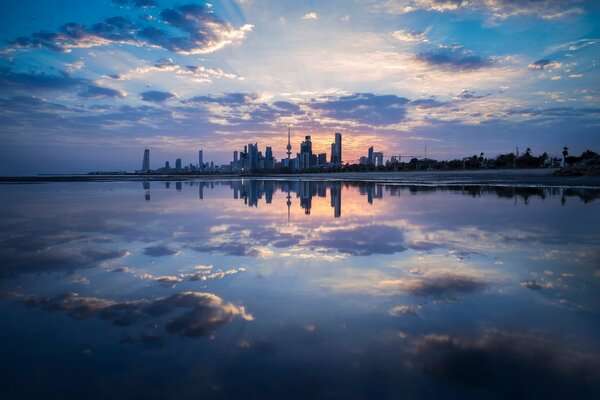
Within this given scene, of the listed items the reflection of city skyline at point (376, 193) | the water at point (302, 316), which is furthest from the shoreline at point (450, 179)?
the water at point (302, 316)

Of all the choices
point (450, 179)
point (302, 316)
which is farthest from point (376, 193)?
point (450, 179)

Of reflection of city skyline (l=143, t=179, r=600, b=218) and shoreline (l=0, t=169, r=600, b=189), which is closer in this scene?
reflection of city skyline (l=143, t=179, r=600, b=218)

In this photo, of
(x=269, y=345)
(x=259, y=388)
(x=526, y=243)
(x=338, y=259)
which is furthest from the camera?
(x=526, y=243)

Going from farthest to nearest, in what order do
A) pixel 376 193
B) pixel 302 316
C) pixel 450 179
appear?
pixel 450 179, pixel 376 193, pixel 302 316

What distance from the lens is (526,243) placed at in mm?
9375

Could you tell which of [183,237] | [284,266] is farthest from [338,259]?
[183,237]

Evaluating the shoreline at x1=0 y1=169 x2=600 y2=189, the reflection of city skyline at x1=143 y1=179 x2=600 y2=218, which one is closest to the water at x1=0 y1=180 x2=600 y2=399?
the reflection of city skyline at x1=143 y1=179 x2=600 y2=218

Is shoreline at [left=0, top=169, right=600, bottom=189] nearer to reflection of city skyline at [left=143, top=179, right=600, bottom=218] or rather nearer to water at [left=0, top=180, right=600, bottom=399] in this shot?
reflection of city skyline at [left=143, top=179, right=600, bottom=218]

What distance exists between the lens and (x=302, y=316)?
4938mm

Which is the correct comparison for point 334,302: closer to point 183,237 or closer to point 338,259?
point 338,259

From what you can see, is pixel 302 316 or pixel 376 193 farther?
pixel 376 193

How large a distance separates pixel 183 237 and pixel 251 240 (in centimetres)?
221

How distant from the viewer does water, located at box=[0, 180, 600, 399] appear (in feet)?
11.3

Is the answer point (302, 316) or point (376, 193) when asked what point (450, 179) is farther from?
point (302, 316)
